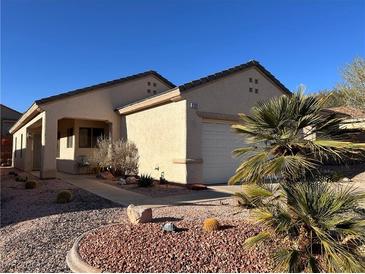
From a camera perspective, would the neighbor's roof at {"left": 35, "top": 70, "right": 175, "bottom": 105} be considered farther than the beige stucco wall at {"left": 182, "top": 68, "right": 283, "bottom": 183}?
Yes

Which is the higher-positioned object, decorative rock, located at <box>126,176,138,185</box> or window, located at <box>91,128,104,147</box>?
window, located at <box>91,128,104,147</box>

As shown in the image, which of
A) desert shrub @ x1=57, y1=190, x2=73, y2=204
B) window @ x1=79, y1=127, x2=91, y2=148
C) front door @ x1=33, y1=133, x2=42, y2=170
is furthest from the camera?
front door @ x1=33, y1=133, x2=42, y2=170

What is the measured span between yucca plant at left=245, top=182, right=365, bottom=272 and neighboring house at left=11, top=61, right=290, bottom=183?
26.7ft

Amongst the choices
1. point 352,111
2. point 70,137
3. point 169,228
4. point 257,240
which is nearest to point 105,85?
point 70,137

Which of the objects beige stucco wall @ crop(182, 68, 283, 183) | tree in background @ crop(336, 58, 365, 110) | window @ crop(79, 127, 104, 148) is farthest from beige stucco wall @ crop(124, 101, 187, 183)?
tree in background @ crop(336, 58, 365, 110)

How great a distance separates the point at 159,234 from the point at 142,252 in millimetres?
694

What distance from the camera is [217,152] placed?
13.5 m

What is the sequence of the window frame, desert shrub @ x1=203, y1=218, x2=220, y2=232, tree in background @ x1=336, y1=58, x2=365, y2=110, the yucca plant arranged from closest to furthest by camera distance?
the yucca plant → desert shrub @ x1=203, y1=218, x2=220, y2=232 → tree in background @ x1=336, y1=58, x2=365, y2=110 → the window frame

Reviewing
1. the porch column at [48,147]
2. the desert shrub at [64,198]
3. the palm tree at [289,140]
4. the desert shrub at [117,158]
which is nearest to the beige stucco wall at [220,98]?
the desert shrub at [117,158]

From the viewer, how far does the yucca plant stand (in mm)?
3668

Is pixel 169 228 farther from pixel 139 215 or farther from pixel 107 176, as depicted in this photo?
pixel 107 176

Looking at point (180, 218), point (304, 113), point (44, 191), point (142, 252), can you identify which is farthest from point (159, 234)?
point (44, 191)

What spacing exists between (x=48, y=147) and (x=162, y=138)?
5424 millimetres

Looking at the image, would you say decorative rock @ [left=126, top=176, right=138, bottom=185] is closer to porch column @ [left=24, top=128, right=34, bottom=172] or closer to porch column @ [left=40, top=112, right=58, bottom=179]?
porch column @ [left=40, top=112, right=58, bottom=179]
